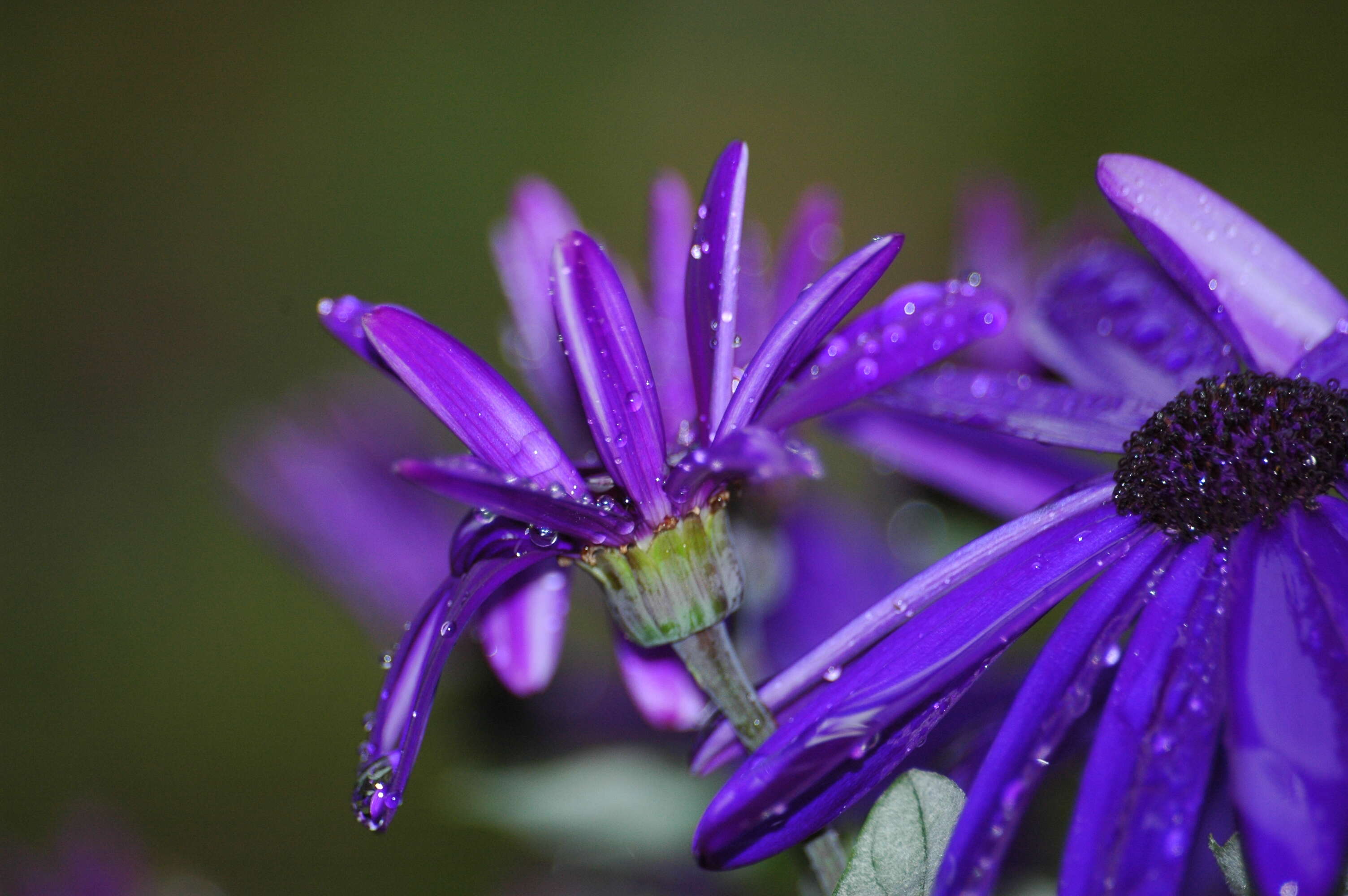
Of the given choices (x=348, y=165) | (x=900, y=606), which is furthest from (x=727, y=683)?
(x=348, y=165)

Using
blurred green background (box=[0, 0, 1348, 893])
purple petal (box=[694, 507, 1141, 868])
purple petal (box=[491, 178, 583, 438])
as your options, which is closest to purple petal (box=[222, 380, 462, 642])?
purple petal (box=[491, 178, 583, 438])

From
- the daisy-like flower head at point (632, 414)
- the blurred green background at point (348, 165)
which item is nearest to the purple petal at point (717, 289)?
the daisy-like flower head at point (632, 414)

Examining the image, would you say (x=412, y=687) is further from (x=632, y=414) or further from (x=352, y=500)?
(x=352, y=500)

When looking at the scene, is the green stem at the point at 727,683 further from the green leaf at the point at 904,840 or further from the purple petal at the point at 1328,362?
the purple petal at the point at 1328,362

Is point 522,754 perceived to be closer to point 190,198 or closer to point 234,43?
point 190,198

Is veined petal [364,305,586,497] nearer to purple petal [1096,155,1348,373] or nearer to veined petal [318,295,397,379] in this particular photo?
veined petal [318,295,397,379]

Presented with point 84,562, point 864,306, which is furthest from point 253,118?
point 864,306
